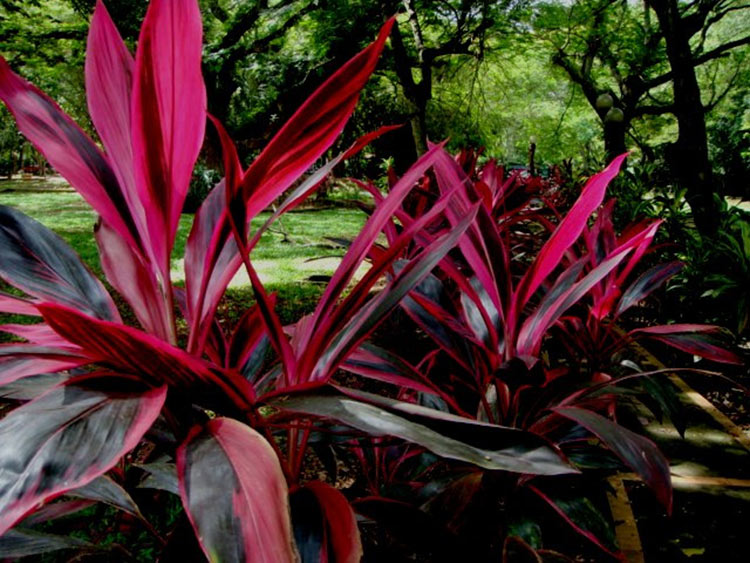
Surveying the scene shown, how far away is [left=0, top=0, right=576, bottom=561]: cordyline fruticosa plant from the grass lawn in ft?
1.98

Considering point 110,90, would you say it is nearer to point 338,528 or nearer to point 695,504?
point 338,528

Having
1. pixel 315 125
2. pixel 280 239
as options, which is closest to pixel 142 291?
pixel 315 125

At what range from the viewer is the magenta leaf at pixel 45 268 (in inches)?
24.8

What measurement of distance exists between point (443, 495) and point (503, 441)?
0.42m

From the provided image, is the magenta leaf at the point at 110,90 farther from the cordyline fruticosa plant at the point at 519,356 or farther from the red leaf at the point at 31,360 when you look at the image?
the cordyline fruticosa plant at the point at 519,356

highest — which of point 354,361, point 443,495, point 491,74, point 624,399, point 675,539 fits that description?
point 491,74

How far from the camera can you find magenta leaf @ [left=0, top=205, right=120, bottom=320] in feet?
2.07

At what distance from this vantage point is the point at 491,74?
47.2ft

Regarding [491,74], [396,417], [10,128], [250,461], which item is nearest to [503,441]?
[396,417]

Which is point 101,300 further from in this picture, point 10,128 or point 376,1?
point 10,128

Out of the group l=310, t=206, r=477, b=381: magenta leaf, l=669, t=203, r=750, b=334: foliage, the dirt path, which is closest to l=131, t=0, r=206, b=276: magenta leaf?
l=310, t=206, r=477, b=381: magenta leaf

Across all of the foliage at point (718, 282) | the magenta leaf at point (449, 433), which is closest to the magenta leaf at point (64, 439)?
the magenta leaf at point (449, 433)

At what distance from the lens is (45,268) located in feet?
2.18

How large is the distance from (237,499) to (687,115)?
5.41m
